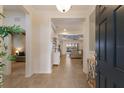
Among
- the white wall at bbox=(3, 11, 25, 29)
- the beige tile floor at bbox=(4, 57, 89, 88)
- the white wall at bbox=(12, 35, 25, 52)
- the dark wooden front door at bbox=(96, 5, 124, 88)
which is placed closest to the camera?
the dark wooden front door at bbox=(96, 5, 124, 88)

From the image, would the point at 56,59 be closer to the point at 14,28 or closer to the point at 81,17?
the point at 81,17

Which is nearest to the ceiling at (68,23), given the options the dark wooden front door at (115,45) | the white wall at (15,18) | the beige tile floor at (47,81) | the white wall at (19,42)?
the white wall at (15,18)

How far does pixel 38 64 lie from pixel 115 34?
6.11 m

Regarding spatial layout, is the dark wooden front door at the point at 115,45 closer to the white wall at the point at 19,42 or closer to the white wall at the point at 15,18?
the white wall at the point at 15,18

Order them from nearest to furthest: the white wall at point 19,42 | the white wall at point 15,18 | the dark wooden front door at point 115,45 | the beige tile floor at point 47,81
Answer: the dark wooden front door at point 115,45
the beige tile floor at point 47,81
the white wall at point 15,18
the white wall at point 19,42

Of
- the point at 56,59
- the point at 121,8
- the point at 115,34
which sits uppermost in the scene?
the point at 121,8

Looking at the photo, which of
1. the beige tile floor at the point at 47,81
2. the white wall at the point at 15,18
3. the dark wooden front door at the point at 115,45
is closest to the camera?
the dark wooden front door at the point at 115,45

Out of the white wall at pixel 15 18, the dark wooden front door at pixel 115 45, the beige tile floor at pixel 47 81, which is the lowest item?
the beige tile floor at pixel 47 81

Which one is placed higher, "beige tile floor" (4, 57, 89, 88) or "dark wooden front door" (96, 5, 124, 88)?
"dark wooden front door" (96, 5, 124, 88)

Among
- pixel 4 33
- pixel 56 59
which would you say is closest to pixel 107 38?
pixel 4 33

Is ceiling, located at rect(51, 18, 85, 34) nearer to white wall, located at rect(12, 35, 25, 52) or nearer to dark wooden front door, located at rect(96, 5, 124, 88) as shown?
white wall, located at rect(12, 35, 25, 52)

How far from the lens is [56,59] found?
10.4 meters

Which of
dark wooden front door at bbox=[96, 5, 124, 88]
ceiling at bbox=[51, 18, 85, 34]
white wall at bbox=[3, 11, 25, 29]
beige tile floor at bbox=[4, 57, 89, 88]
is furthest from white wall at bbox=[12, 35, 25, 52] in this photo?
dark wooden front door at bbox=[96, 5, 124, 88]
